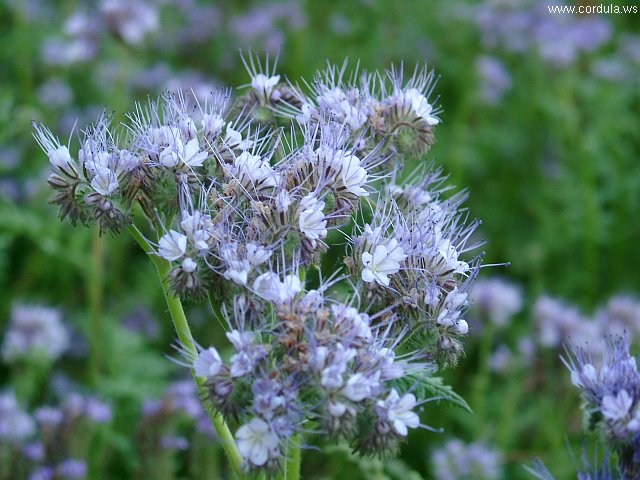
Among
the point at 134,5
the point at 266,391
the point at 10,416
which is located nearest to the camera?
the point at 266,391

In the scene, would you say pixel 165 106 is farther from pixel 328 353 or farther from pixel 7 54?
pixel 7 54

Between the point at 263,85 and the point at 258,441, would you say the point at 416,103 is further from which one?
the point at 258,441

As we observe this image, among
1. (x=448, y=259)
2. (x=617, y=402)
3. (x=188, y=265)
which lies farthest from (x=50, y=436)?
(x=617, y=402)

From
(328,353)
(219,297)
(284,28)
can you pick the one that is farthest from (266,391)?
(284,28)

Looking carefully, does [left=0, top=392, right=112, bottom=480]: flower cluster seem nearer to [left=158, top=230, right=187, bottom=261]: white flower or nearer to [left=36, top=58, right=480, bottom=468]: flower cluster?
[left=36, top=58, right=480, bottom=468]: flower cluster

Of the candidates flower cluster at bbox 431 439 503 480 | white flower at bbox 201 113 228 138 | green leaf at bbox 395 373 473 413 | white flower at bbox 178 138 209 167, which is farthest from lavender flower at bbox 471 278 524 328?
white flower at bbox 178 138 209 167

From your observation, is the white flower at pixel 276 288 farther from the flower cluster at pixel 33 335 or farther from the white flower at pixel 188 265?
the flower cluster at pixel 33 335
